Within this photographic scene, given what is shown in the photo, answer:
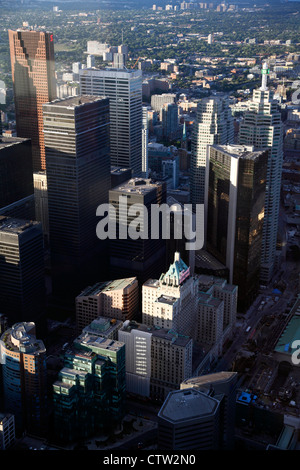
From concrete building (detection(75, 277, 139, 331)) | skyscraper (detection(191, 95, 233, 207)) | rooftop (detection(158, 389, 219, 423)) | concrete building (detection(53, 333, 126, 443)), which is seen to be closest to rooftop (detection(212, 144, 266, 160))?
skyscraper (detection(191, 95, 233, 207))

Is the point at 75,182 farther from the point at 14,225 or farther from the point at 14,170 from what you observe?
the point at 14,225

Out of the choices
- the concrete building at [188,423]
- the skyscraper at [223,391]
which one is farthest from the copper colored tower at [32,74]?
the concrete building at [188,423]

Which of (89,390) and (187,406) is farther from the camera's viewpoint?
(89,390)

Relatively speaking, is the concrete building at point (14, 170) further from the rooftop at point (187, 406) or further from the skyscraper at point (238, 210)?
the rooftop at point (187, 406)

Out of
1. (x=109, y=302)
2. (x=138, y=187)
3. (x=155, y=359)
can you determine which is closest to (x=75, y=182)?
(x=138, y=187)

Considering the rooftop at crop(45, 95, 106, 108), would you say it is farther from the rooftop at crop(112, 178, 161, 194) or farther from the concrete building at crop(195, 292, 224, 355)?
the concrete building at crop(195, 292, 224, 355)

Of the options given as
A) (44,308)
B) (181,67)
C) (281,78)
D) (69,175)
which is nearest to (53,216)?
(69,175)
